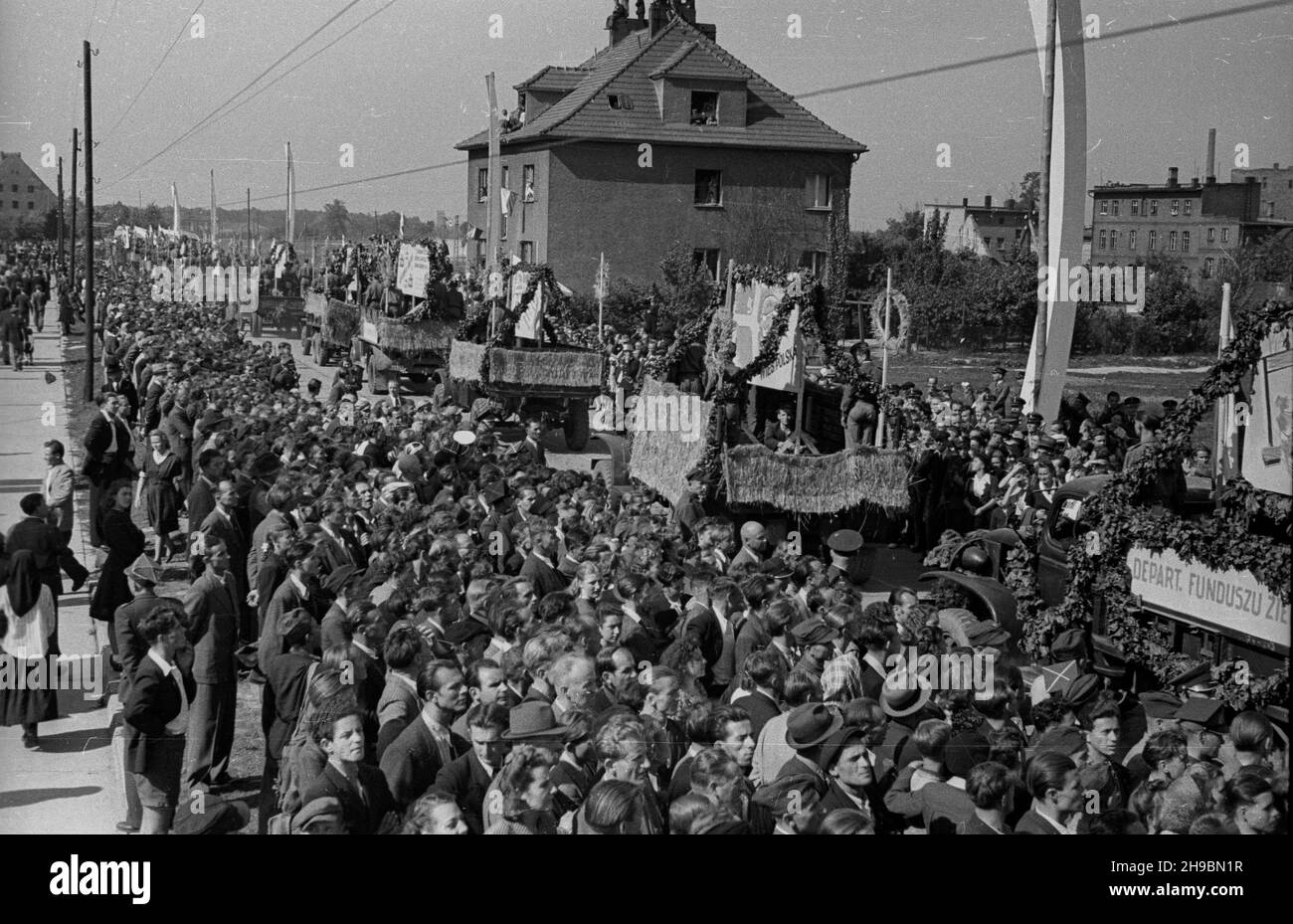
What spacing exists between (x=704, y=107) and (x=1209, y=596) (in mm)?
28854

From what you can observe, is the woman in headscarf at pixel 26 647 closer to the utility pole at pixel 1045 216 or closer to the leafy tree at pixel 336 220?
the utility pole at pixel 1045 216

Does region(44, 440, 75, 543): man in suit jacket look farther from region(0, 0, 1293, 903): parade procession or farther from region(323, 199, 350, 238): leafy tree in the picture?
region(323, 199, 350, 238): leafy tree

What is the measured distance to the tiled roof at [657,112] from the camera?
3525cm

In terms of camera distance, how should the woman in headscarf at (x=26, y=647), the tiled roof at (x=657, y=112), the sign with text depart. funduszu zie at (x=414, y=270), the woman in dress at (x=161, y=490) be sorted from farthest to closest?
the tiled roof at (x=657, y=112)
the sign with text depart. funduszu zie at (x=414, y=270)
the woman in dress at (x=161, y=490)
the woman in headscarf at (x=26, y=647)

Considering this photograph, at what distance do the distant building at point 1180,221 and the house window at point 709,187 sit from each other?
889 cm

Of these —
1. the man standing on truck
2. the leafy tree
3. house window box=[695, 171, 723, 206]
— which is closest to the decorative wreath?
house window box=[695, 171, 723, 206]

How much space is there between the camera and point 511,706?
6883 millimetres

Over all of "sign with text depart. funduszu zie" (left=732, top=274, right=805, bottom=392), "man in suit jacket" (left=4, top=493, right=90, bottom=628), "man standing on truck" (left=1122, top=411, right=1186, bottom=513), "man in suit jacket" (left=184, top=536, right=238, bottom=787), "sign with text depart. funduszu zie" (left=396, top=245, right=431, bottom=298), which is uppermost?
"sign with text depart. funduszu zie" (left=396, top=245, right=431, bottom=298)

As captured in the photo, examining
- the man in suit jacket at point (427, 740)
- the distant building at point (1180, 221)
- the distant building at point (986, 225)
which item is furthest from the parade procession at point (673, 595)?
the distant building at point (986, 225)

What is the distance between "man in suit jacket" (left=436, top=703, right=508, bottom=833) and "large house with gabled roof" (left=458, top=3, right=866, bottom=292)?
96.5ft

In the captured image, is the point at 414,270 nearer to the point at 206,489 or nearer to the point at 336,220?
the point at 206,489

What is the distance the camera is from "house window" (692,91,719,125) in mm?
35719

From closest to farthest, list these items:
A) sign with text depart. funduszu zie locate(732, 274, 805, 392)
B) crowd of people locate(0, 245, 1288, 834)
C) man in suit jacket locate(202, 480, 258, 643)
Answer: crowd of people locate(0, 245, 1288, 834) → man in suit jacket locate(202, 480, 258, 643) → sign with text depart. funduszu zie locate(732, 274, 805, 392)

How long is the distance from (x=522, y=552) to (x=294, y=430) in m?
5.46
